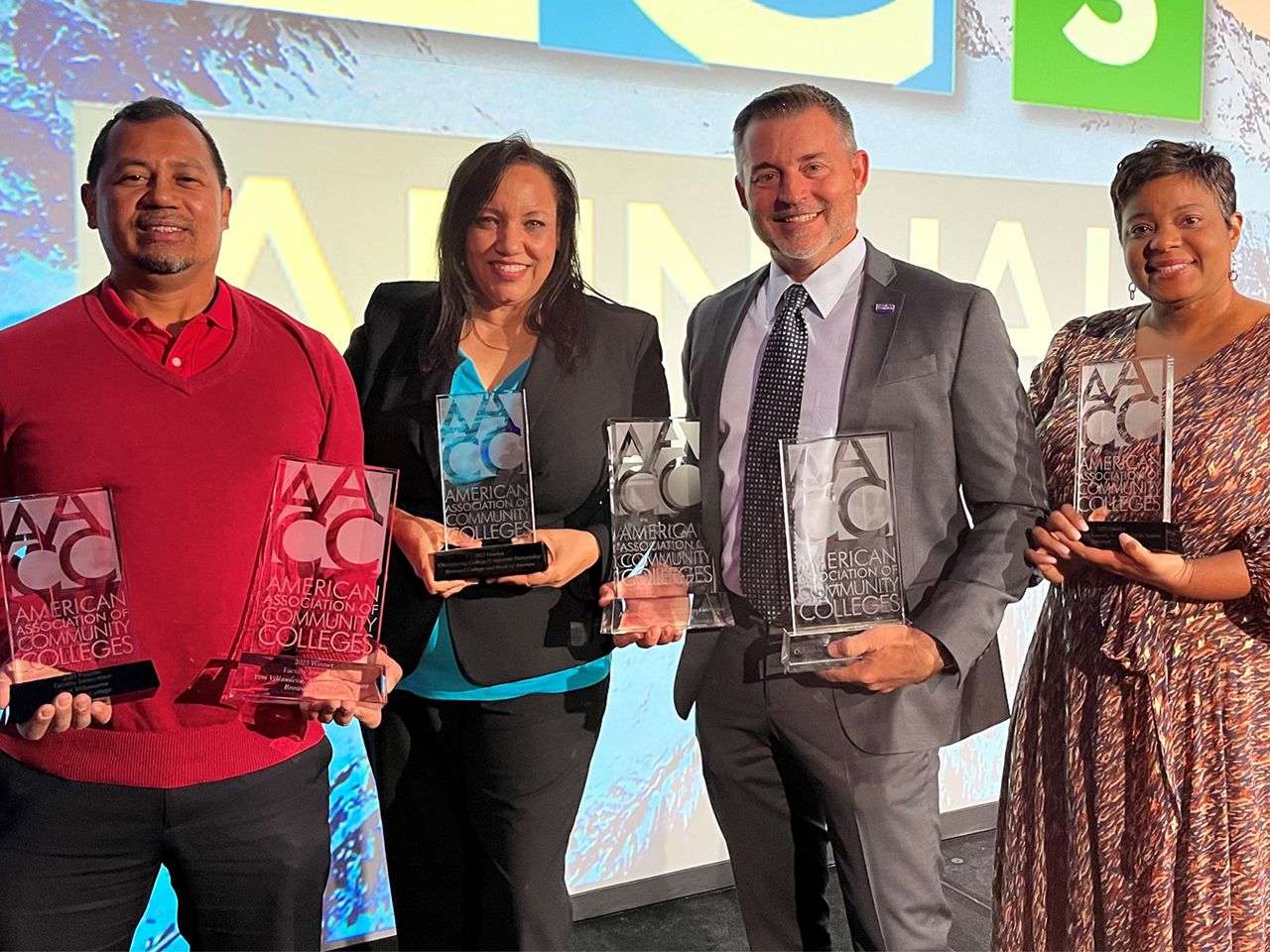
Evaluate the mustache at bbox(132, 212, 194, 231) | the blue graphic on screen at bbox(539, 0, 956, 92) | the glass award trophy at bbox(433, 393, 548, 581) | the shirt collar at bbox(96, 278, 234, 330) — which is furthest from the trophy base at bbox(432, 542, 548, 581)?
the blue graphic on screen at bbox(539, 0, 956, 92)

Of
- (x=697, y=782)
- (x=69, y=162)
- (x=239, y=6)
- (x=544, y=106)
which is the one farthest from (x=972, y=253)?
(x=69, y=162)

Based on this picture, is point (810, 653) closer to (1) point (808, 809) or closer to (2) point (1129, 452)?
(1) point (808, 809)

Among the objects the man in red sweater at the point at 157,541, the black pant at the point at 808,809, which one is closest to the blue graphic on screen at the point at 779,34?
the man in red sweater at the point at 157,541

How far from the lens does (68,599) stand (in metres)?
1.39

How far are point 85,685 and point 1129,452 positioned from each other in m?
1.60

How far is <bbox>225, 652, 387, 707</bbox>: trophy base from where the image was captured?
56.5 inches

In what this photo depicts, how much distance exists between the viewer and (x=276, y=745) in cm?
152

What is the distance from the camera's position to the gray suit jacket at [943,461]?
164 cm

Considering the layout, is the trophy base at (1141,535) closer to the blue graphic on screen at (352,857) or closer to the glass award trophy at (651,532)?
the glass award trophy at (651,532)

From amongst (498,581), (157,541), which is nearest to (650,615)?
(498,581)

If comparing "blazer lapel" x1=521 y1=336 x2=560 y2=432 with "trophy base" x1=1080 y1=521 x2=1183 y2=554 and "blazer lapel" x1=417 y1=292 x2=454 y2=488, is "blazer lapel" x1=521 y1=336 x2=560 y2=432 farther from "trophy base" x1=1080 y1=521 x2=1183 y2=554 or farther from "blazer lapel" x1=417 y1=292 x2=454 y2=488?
"trophy base" x1=1080 y1=521 x2=1183 y2=554

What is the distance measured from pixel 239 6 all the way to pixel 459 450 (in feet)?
4.50

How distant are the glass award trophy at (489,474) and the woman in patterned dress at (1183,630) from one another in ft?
2.79

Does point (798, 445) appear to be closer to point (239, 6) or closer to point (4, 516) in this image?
point (4, 516)
